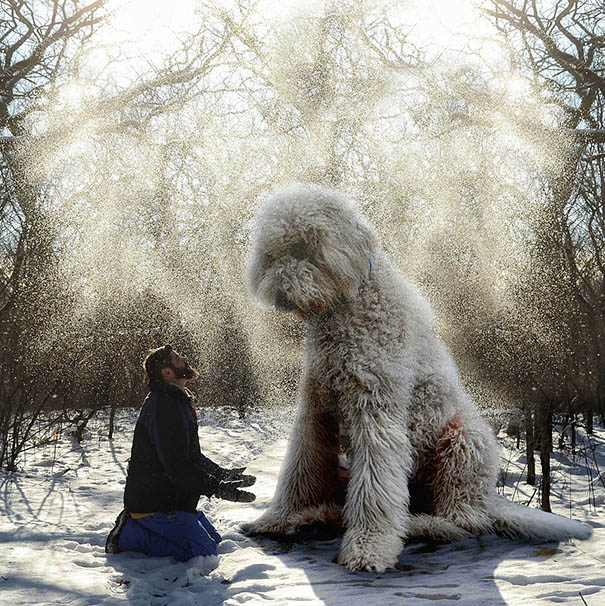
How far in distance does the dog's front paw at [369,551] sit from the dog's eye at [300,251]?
1352mm

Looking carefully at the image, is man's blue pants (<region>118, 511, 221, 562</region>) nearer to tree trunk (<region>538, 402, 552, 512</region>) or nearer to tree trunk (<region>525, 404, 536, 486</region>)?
tree trunk (<region>538, 402, 552, 512</region>)

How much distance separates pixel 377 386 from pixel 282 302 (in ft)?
2.08

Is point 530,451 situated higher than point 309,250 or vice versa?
point 309,250

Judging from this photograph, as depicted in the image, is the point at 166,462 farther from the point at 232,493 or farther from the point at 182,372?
the point at 182,372

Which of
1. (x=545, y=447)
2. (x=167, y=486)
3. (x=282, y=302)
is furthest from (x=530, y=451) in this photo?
(x=167, y=486)

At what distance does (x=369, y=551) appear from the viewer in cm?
250

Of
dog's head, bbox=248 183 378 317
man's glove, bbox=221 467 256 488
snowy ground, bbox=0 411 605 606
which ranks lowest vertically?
snowy ground, bbox=0 411 605 606

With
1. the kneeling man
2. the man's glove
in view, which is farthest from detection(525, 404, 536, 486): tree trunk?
the kneeling man

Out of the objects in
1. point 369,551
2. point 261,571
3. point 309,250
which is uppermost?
point 309,250

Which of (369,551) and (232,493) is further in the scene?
(232,493)

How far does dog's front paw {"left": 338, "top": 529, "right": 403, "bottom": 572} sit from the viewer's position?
2465 mm

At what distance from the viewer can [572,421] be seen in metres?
4.80

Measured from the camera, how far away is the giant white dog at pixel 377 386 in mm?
2686

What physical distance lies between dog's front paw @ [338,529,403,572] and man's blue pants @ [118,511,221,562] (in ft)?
2.41
